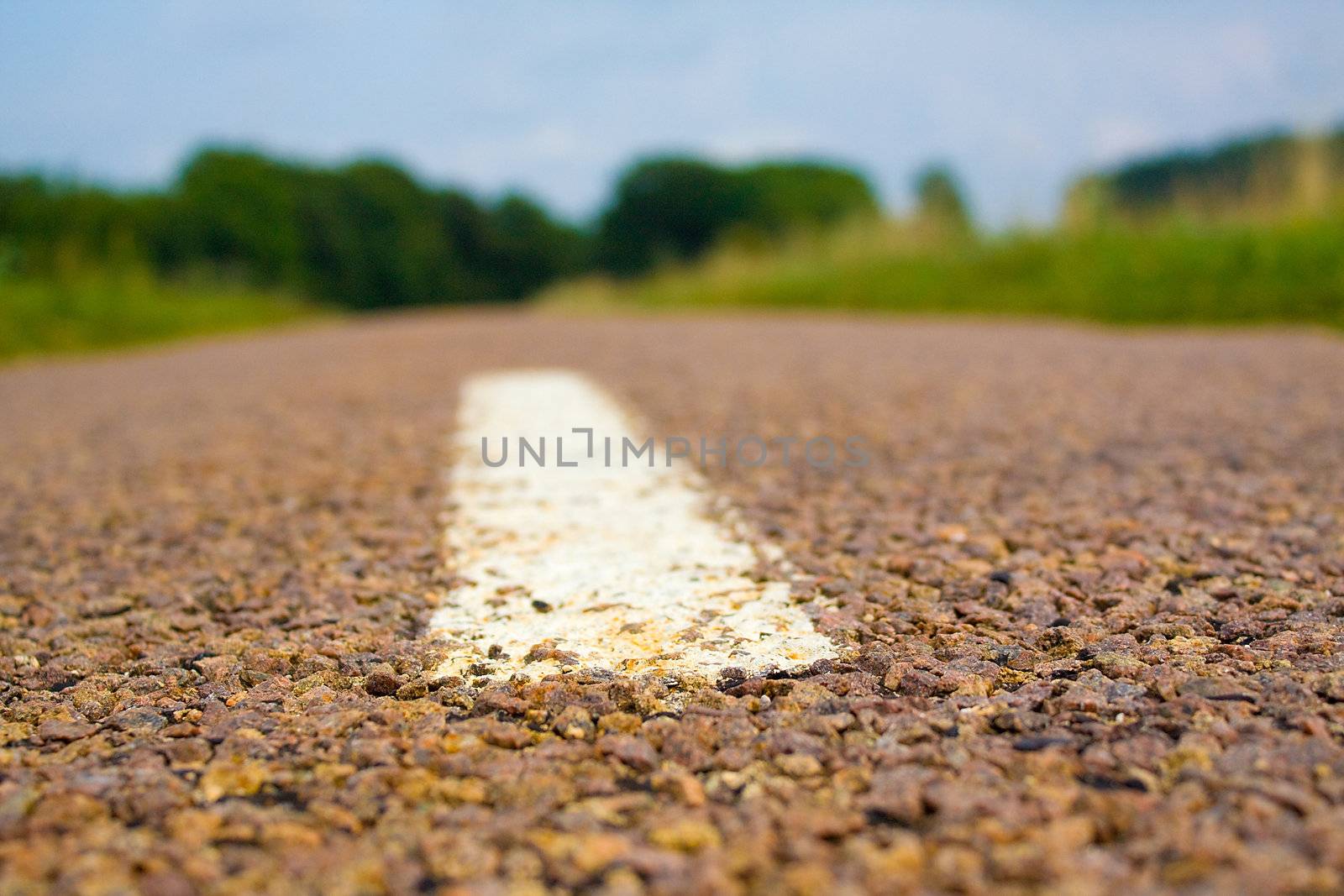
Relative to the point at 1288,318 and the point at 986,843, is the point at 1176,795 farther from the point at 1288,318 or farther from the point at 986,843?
the point at 1288,318

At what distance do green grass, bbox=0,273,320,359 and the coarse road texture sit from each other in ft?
24.7

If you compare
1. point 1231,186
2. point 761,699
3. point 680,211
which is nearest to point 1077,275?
point 1231,186

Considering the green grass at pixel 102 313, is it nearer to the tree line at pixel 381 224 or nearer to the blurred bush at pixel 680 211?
the tree line at pixel 381 224

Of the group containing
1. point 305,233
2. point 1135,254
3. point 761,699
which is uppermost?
point 305,233

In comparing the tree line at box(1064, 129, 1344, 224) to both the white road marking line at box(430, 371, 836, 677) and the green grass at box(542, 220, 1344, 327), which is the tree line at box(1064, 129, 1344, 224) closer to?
the green grass at box(542, 220, 1344, 327)

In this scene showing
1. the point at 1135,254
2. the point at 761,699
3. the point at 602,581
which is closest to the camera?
the point at 761,699

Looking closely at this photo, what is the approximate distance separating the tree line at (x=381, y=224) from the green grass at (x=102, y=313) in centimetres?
62

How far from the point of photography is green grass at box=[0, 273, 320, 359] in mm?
9641

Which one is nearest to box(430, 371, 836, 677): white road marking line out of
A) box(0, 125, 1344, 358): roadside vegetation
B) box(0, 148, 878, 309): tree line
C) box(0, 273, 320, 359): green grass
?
box(0, 125, 1344, 358): roadside vegetation

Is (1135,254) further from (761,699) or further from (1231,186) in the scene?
(761,699)

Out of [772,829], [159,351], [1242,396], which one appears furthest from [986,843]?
[159,351]

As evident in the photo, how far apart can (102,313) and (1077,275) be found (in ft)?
32.2

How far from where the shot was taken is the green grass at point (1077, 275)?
7551mm

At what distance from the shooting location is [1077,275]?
31.4ft
